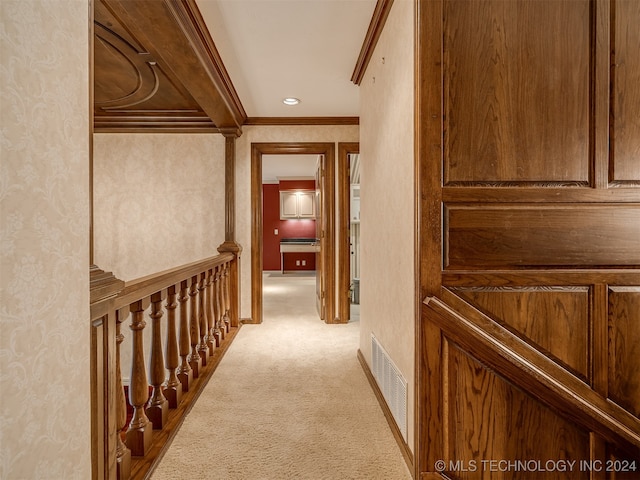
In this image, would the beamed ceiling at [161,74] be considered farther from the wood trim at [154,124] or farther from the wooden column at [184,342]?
the wooden column at [184,342]

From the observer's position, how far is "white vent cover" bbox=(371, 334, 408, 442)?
1779 millimetres

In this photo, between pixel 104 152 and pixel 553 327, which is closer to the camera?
pixel 553 327

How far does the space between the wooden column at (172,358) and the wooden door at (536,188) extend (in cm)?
135

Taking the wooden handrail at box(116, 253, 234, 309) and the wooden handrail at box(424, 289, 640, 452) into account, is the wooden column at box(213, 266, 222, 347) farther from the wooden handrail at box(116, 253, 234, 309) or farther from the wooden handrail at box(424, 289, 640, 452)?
the wooden handrail at box(424, 289, 640, 452)

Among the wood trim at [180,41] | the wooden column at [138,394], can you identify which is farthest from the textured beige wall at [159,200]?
the wooden column at [138,394]

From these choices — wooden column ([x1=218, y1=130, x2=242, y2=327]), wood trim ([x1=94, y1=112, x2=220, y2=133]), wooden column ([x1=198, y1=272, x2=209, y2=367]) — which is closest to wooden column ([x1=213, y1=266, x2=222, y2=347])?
wooden column ([x1=198, y1=272, x2=209, y2=367])

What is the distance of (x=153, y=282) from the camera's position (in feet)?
5.75

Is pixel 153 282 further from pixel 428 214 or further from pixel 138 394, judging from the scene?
pixel 428 214

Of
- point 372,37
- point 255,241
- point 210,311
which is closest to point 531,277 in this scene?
point 372,37

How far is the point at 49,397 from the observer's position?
90cm

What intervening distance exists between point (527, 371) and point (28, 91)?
171 cm

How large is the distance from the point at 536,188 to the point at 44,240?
1.68m

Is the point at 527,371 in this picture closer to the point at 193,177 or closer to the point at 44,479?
the point at 44,479

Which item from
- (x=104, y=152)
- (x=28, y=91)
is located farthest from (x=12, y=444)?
(x=104, y=152)
